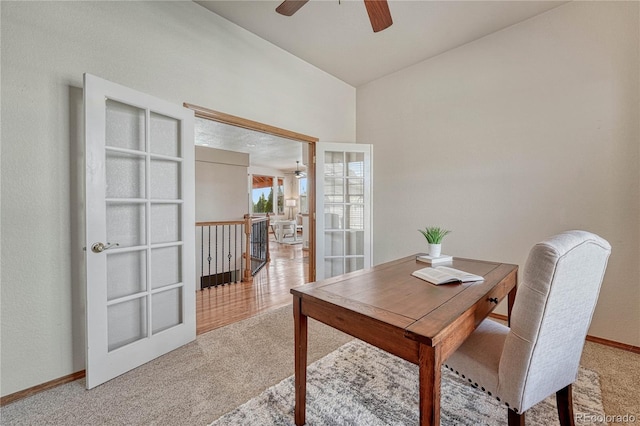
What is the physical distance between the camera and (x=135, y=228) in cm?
205

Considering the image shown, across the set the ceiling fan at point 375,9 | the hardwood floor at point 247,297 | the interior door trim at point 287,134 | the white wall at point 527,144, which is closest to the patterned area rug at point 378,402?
the white wall at point 527,144

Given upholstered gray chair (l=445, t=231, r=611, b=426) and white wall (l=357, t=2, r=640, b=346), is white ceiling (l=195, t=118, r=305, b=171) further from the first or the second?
upholstered gray chair (l=445, t=231, r=611, b=426)

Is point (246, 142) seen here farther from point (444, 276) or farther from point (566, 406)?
point (566, 406)

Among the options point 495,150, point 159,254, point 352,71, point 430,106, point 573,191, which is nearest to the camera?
point 159,254

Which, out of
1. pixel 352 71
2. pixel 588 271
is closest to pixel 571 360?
pixel 588 271

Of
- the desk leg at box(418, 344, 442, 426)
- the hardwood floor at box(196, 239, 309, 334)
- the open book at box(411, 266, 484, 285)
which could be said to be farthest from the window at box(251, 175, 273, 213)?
the desk leg at box(418, 344, 442, 426)

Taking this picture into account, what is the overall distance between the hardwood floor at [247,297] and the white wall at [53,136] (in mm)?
1088

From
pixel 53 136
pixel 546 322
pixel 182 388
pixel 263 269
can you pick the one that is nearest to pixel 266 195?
pixel 263 269

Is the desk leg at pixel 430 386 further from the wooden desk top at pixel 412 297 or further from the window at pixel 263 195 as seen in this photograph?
the window at pixel 263 195

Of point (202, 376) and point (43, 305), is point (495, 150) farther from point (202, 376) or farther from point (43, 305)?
point (43, 305)

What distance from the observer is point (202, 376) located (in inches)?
73.2

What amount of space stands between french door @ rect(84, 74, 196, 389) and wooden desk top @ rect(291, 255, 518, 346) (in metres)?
1.38

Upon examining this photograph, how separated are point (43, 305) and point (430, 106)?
12.9ft

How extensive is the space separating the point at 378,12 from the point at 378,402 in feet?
7.78
